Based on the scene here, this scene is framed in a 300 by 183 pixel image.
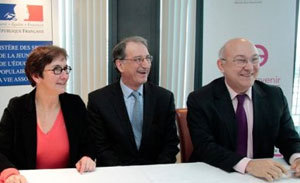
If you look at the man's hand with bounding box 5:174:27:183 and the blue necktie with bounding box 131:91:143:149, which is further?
the blue necktie with bounding box 131:91:143:149

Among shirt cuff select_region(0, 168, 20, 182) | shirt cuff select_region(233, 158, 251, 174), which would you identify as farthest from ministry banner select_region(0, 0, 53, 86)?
shirt cuff select_region(233, 158, 251, 174)

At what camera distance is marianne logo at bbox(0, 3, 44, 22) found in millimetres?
3236

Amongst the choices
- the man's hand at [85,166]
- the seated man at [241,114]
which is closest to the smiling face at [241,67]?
the seated man at [241,114]

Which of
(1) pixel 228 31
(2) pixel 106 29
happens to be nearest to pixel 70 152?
(2) pixel 106 29

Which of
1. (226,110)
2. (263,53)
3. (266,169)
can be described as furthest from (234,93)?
(263,53)

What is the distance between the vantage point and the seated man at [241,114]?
1.97 m

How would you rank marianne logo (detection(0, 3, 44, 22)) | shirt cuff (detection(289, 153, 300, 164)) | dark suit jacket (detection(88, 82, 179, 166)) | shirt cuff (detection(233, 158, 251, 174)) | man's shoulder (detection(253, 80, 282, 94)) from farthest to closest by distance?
marianne logo (detection(0, 3, 44, 22)) < dark suit jacket (detection(88, 82, 179, 166)) < man's shoulder (detection(253, 80, 282, 94)) < shirt cuff (detection(289, 153, 300, 164)) < shirt cuff (detection(233, 158, 251, 174))

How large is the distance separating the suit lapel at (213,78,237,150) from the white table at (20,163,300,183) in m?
0.31

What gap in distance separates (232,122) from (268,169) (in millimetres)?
447

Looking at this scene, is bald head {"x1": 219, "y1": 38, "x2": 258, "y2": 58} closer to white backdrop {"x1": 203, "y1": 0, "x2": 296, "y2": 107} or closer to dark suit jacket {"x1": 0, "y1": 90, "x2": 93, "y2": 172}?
dark suit jacket {"x1": 0, "y1": 90, "x2": 93, "y2": 172}

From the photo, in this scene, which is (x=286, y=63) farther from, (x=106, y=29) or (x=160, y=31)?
(x=106, y=29)

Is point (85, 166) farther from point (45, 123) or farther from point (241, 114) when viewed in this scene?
point (241, 114)

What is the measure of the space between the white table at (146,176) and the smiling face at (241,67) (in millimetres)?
588

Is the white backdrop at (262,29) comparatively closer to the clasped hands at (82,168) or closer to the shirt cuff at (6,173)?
the clasped hands at (82,168)
